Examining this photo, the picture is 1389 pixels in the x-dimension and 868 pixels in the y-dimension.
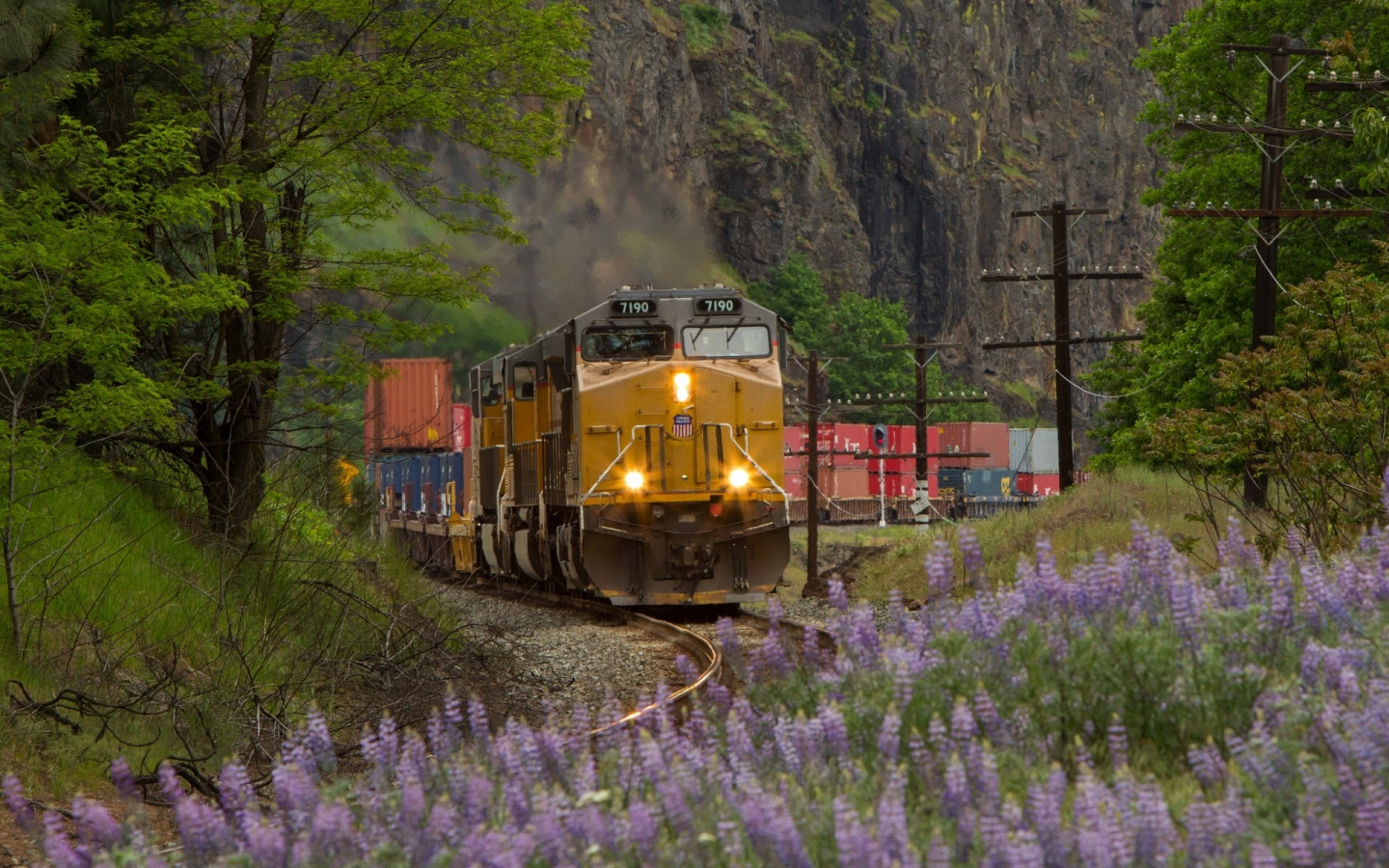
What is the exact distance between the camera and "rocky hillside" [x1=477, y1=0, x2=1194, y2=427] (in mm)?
115875

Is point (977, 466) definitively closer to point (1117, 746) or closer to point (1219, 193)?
point (1219, 193)

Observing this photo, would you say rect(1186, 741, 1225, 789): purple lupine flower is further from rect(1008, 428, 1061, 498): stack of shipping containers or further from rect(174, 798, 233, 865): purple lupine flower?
rect(1008, 428, 1061, 498): stack of shipping containers

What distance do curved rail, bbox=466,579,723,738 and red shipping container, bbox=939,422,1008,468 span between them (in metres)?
54.8

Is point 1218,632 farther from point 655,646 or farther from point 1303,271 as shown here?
point 1303,271

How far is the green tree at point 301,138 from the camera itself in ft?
46.8

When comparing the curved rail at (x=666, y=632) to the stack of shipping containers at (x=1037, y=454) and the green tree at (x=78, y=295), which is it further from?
the stack of shipping containers at (x=1037, y=454)

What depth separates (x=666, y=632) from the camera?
1750cm

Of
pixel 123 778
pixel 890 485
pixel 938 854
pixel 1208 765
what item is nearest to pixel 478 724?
pixel 123 778

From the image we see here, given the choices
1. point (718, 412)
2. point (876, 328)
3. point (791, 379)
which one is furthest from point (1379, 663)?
point (876, 328)

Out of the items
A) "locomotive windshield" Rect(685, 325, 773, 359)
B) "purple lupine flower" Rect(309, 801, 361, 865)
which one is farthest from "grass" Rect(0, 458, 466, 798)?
"locomotive windshield" Rect(685, 325, 773, 359)

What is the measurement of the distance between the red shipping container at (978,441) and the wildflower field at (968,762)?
240ft

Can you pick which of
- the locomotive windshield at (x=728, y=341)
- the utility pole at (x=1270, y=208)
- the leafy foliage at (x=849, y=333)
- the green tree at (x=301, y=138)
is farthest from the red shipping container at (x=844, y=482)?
the green tree at (x=301, y=138)

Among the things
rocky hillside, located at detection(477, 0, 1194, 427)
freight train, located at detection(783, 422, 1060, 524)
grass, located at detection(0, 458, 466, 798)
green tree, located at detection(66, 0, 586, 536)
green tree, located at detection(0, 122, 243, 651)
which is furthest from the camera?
rocky hillside, located at detection(477, 0, 1194, 427)

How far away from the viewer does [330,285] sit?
14508 mm
